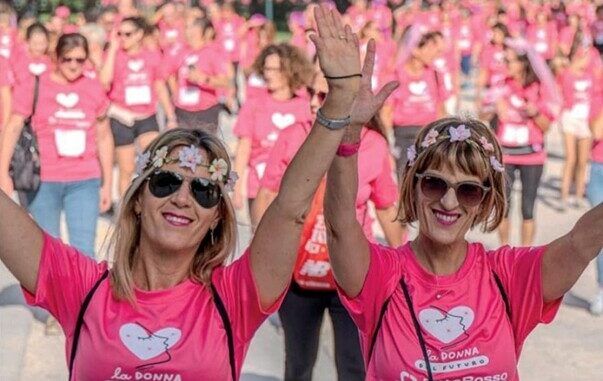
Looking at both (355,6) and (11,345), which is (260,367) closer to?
(11,345)

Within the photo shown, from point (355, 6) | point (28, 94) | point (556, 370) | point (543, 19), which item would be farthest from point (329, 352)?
point (355, 6)

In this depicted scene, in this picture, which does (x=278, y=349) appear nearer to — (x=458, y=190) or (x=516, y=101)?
(x=516, y=101)

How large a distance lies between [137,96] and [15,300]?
2947 millimetres

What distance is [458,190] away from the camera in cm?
340

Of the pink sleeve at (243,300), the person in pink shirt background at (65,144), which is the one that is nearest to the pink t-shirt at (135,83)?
the person in pink shirt background at (65,144)

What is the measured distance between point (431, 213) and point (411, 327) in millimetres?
324

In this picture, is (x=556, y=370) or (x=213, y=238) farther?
(x=556, y=370)

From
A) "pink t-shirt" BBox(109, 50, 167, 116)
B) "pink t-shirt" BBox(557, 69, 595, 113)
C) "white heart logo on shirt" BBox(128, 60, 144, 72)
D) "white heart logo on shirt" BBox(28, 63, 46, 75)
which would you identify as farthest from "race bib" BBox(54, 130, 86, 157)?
"pink t-shirt" BBox(557, 69, 595, 113)

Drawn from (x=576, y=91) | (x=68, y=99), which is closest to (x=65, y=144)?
(x=68, y=99)

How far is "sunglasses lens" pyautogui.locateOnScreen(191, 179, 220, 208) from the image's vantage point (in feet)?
10.5

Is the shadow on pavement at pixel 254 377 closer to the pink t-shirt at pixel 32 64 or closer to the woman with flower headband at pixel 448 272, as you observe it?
the woman with flower headband at pixel 448 272

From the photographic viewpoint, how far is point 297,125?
5.52m

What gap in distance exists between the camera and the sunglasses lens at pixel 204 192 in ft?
10.5

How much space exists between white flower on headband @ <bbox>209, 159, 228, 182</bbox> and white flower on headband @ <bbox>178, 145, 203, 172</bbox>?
37mm
